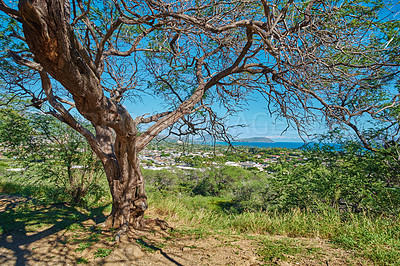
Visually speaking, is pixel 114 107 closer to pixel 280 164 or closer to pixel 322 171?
pixel 280 164

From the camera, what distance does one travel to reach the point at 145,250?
288 centimetres

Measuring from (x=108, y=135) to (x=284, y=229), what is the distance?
4.17m

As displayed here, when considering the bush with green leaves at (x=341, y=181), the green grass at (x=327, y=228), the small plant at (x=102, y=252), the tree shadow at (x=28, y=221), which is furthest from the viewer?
the bush with green leaves at (x=341, y=181)

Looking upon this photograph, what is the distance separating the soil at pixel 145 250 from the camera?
256 cm

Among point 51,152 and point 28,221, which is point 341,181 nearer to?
point 28,221

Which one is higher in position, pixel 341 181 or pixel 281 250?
pixel 341 181

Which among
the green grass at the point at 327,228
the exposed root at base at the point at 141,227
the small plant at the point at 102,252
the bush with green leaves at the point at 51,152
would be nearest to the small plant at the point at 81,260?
the small plant at the point at 102,252

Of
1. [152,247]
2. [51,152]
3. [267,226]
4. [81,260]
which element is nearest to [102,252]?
[81,260]

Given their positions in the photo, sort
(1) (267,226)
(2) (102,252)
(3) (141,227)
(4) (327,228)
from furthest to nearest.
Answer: (1) (267,226) < (3) (141,227) < (4) (327,228) < (2) (102,252)

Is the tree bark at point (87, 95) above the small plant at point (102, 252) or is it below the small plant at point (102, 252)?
above

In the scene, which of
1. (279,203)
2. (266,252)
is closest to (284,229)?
(266,252)

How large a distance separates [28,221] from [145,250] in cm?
276

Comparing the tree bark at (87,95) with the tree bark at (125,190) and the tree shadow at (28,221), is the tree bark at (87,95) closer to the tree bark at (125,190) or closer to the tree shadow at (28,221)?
the tree bark at (125,190)

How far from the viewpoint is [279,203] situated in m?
5.73
